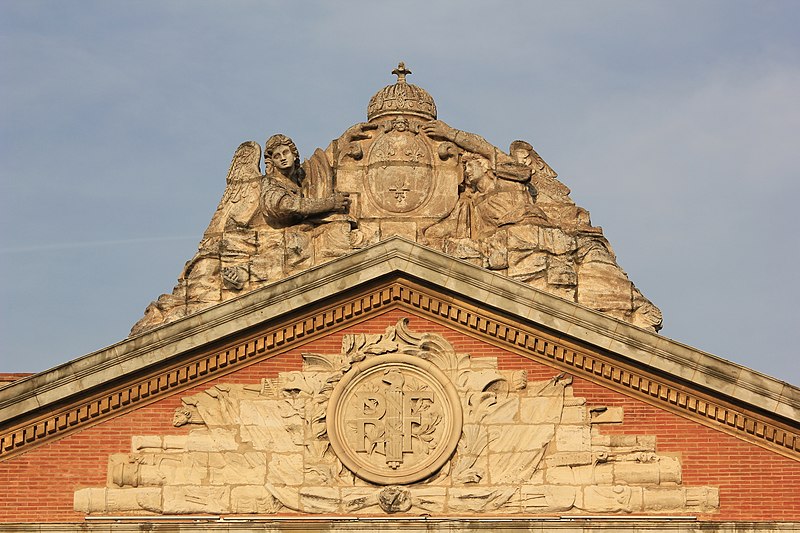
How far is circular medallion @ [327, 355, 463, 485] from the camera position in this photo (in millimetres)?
40344

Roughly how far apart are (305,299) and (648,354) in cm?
508

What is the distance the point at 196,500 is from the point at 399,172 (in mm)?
7656

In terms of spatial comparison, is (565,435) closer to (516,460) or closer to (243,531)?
(516,460)

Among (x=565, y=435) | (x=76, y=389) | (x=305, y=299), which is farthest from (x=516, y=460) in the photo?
(x=76, y=389)

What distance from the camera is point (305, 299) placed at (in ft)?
Answer: 134

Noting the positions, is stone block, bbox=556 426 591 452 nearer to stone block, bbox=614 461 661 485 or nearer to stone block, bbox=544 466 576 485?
stone block, bbox=544 466 576 485

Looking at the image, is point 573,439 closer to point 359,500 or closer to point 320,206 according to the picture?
point 359,500

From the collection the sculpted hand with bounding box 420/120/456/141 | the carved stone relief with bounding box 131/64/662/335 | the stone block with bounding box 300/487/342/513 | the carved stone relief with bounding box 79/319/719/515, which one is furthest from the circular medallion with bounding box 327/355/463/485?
the sculpted hand with bounding box 420/120/456/141

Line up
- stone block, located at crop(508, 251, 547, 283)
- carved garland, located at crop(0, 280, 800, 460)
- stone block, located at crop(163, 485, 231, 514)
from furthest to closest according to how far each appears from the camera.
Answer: stone block, located at crop(508, 251, 547, 283)
carved garland, located at crop(0, 280, 800, 460)
stone block, located at crop(163, 485, 231, 514)

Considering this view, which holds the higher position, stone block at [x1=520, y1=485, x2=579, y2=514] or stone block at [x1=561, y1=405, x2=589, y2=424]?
stone block at [x1=561, y1=405, x2=589, y2=424]

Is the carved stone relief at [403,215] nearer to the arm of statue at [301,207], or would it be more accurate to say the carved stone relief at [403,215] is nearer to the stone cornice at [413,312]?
the arm of statue at [301,207]

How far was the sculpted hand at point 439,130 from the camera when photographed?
4584 centimetres

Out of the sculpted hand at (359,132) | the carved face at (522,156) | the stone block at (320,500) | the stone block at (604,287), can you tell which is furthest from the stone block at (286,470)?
the carved face at (522,156)

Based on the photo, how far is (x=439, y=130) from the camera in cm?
4591
